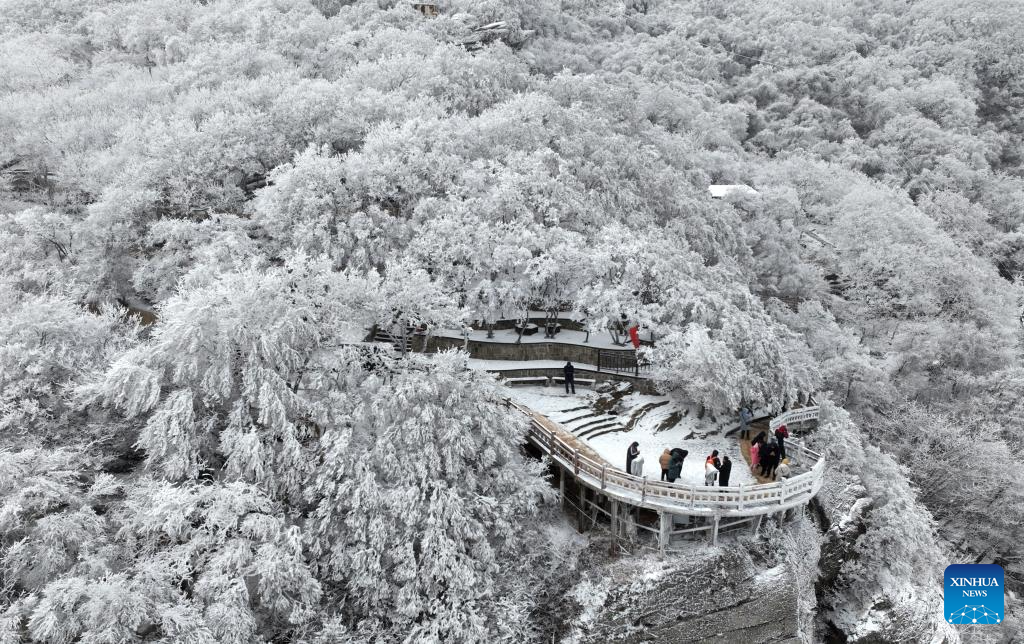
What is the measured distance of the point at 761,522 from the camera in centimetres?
1672

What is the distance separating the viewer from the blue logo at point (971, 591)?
17.8 meters

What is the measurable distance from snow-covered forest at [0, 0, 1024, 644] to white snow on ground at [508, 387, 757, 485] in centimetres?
84

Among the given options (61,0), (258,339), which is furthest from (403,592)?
(61,0)

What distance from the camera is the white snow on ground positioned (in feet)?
58.6

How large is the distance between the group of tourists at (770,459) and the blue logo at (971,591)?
6428 millimetres

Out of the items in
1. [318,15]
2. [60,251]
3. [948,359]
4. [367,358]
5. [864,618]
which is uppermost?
[318,15]

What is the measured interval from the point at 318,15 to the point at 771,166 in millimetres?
40531

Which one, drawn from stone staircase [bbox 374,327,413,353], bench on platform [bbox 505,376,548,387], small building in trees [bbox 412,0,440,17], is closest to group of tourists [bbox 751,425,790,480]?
bench on platform [bbox 505,376,548,387]

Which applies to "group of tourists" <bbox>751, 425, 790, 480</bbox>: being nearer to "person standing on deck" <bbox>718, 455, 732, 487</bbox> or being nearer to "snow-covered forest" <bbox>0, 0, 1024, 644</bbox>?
"person standing on deck" <bbox>718, 455, 732, 487</bbox>

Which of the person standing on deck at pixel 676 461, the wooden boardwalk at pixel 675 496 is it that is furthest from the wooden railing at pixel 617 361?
the person standing on deck at pixel 676 461

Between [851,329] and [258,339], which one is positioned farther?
[851,329]

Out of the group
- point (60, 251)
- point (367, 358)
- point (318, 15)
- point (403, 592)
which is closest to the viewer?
point (403, 592)

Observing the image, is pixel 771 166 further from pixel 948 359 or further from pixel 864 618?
pixel 864 618

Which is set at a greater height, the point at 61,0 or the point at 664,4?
the point at 664,4
